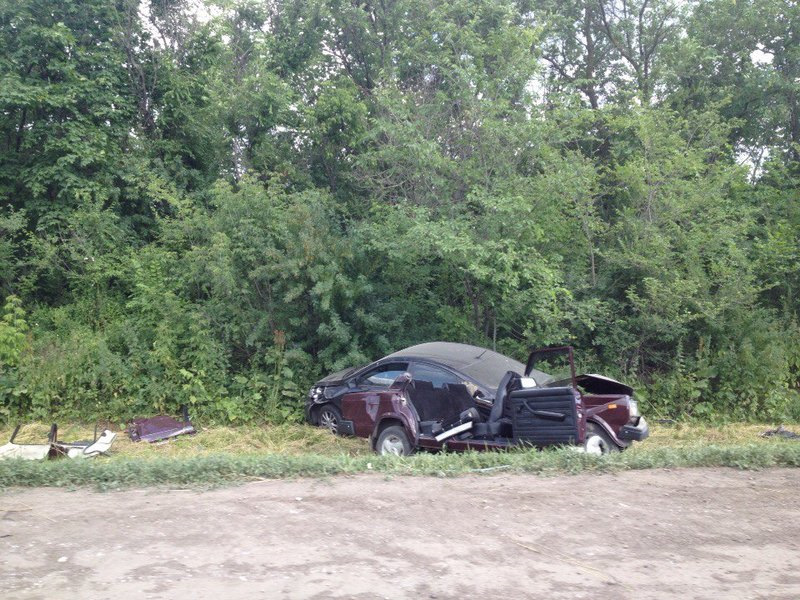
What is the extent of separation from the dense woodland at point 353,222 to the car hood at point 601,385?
111 inches

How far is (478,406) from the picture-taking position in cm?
982

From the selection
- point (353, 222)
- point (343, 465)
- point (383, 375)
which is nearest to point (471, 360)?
point (383, 375)

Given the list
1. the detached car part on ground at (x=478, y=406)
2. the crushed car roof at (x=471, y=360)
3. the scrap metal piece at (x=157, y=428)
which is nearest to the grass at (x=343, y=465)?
the detached car part on ground at (x=478, y=406)

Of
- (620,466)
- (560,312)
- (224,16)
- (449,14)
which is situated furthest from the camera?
(224,16)

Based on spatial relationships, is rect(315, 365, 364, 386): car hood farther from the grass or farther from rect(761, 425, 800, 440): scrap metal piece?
rect(761, 425, 800, 440): scrap metal piece

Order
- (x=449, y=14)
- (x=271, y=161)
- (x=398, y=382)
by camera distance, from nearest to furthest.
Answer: (x=398, y=382), (x=449, y=14), (x=271, y=161)

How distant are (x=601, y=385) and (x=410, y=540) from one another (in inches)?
234

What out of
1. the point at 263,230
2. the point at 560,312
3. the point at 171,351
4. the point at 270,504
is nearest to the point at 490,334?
the point at 560,312

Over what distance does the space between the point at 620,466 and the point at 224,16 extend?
657 inches

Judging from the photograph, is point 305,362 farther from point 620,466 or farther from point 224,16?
point 224,16

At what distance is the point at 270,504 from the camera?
6.17 meters

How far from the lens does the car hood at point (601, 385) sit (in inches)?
411

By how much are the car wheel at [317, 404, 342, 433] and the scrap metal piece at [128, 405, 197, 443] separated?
7.11 ft

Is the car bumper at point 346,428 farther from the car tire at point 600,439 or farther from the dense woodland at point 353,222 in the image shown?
the car tire at point 600,439
